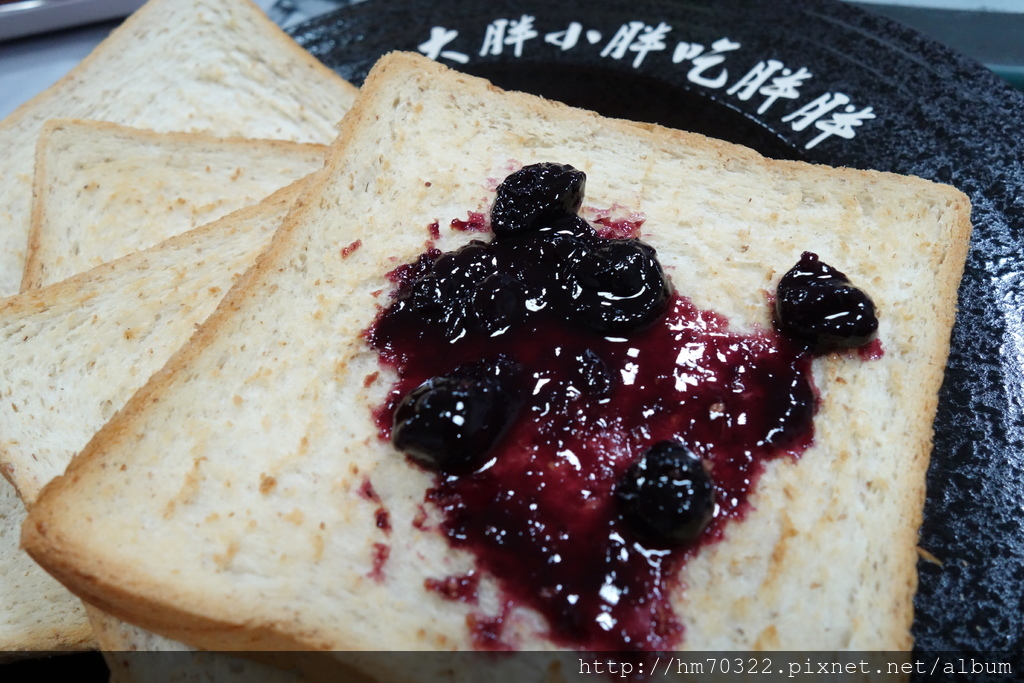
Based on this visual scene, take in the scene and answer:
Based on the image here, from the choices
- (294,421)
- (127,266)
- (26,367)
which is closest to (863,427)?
(294,421)

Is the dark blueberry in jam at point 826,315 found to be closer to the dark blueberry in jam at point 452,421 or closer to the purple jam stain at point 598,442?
the purple jam stain at point 598,442

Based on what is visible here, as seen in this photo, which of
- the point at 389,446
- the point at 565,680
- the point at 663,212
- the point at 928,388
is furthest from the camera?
the point at 663,212

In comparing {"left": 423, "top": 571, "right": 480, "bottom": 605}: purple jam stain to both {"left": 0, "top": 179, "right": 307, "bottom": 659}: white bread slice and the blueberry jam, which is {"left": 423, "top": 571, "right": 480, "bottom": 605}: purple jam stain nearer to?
the blueberry jam

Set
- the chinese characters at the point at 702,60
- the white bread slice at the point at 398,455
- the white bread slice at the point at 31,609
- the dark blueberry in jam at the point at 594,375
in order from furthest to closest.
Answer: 1. the chinese characters at the point at 702,60
2. the white bread slice at the point at 31,609
3. the dark blueberry in jam at the point at 594,375
4. the white bread slice at the point at 398,455

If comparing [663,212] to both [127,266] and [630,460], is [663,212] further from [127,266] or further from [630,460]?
[127,266]

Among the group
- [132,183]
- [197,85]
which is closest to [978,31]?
[197,85]

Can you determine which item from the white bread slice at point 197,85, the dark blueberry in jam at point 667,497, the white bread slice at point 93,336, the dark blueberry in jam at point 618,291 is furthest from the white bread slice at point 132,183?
the dark blueberry in jam at point 667,497

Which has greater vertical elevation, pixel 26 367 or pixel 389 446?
pixel 389 446
